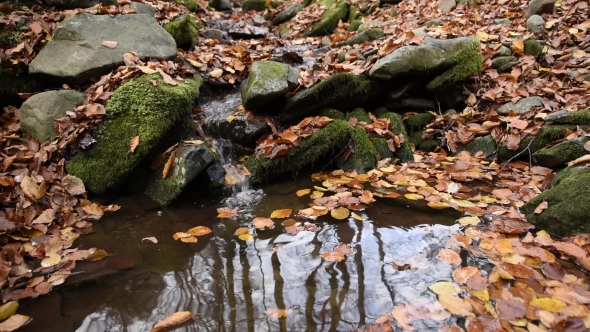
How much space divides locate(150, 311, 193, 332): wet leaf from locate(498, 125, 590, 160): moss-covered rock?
3907mm

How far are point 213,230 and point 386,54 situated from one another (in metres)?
3.57

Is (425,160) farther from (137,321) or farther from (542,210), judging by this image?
(137,321)

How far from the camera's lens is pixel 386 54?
5.02 meters

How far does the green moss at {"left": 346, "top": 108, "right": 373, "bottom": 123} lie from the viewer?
15.8 ft

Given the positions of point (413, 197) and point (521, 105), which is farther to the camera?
point (521, 105)

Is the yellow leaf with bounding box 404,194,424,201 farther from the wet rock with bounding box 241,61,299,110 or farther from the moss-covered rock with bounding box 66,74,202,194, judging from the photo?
the moss-covered rock with bounding box 66,74,202,194

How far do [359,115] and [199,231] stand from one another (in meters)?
2.82

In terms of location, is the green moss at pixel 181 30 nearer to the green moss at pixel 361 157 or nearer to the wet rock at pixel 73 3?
the wet rock at pixel 73 3

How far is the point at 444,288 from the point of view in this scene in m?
2.21

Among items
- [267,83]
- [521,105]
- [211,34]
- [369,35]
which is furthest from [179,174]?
[369,35]

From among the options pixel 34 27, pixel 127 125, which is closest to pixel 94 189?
pixel 127 125

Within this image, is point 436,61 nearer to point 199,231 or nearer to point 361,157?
point 361,157

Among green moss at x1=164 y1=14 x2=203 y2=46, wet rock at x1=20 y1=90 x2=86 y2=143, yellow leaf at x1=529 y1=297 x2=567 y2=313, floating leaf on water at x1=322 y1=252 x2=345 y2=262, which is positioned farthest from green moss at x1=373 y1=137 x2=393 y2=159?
green moss at x1=164 y1=14 x2=203 y2=46

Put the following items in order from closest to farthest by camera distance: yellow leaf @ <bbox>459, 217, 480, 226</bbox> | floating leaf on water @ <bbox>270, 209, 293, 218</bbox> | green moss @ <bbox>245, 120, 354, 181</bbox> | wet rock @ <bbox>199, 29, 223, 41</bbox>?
yellow leaf @ <bbox>459, 217, 480, 226</bbox>
floating leaf on water @ <bbox>270, 209, 293, 218</bbox>
green moss @ <bbox>245, 120, 354, 181</bbox>
wet rock @ <bbox>199, 29, 223, 41</bbox>
